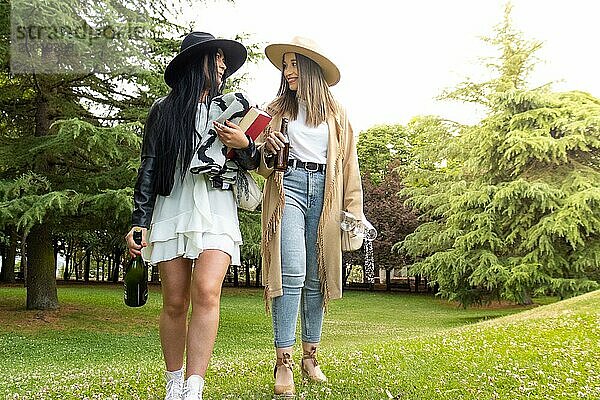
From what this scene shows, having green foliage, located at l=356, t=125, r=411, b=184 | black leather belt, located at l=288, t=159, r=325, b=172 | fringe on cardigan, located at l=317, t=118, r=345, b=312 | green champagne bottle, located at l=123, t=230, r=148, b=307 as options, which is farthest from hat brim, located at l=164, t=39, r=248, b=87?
green foliage, located at l=356, t=125, r=411, b=184

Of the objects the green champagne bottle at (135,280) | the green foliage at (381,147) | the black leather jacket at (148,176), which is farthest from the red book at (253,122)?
the green foliage at (381,147)

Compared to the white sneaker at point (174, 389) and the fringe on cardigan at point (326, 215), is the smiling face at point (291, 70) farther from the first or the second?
the white sneaker at point (174, 389)

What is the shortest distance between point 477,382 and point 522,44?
20396 millimetres

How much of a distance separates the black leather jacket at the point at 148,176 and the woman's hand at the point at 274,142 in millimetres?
136

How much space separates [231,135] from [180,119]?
0.95 feet

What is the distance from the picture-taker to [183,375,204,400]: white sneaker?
306 centimetres

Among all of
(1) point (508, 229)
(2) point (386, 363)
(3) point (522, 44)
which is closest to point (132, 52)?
(2) point (386, 363)

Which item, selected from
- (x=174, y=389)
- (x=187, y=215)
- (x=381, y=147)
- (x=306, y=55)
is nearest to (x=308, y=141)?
(x=306, y=55)

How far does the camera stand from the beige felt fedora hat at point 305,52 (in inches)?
153

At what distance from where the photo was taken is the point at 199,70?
3.53 meters

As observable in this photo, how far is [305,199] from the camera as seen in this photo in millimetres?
3873

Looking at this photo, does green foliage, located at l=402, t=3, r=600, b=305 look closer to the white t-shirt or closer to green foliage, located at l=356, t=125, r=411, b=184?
green foliage, located at l=356, t=125, r=411, b=184

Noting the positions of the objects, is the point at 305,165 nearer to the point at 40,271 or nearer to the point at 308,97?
the point at 308,97

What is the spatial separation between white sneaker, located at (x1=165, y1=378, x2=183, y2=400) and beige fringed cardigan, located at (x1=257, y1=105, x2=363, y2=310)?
700mm
